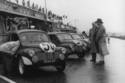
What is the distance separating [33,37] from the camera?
10.2m

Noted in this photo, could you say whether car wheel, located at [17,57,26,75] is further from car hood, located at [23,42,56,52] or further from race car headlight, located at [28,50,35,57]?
car hood, located at [23,42,56,52]

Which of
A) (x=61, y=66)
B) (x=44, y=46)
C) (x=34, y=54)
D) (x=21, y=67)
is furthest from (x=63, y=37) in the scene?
(x=34, y=54)

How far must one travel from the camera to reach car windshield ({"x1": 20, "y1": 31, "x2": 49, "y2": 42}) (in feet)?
→ 32.7

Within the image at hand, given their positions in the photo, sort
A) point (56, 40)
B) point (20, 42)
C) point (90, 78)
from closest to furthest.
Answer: point (90, 78) → point (20, 42) → point (56, 40)

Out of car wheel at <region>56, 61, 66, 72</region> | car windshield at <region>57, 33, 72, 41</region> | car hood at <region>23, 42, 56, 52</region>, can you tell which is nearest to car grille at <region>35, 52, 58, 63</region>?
car hood at <region>23, 42, 56, 52</region>

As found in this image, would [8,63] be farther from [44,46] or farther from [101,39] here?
[101,39]

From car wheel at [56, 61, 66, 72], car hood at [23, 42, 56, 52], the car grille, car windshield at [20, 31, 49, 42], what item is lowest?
car wheel at [56, 61, 66, 72]

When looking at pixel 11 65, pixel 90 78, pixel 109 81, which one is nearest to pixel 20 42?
pixel 11 65

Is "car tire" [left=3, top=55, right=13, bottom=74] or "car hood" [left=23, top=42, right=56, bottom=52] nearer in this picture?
"car hood" [left=23, top=42, right=56, bottom=52]

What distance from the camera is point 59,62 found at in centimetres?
952

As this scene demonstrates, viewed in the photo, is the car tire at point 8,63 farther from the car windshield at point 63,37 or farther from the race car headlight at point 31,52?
the car windshield at point 63,37

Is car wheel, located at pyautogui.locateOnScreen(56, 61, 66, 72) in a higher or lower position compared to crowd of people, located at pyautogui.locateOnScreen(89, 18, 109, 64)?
lower

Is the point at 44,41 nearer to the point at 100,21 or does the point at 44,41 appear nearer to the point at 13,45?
the point at 13,45

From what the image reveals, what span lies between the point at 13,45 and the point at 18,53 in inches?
28.2
